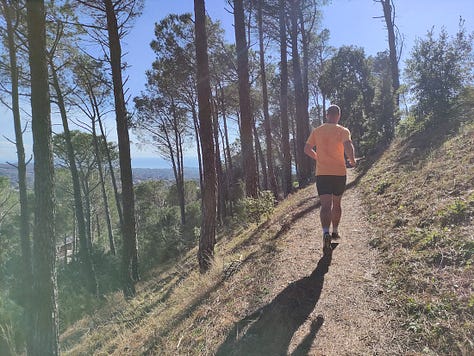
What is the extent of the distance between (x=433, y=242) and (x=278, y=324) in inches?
70.5

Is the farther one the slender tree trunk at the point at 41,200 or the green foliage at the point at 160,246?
the green foliage at the point at 160,246

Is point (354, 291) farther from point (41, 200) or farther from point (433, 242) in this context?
point (41, 200)

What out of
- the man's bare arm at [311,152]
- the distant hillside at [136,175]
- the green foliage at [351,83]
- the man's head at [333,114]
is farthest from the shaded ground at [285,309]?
the green foliage at [351,83]

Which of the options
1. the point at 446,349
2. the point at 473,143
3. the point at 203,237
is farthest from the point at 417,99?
the point at 446,349

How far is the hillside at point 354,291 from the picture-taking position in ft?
7.76

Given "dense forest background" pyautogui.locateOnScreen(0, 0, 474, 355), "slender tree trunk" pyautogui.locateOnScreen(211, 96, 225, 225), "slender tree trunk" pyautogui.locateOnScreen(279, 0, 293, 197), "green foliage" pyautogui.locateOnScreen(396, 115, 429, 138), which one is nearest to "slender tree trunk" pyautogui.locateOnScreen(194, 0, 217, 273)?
"dense forest background" pyautogui.locateOnScreen(0, 0, 474, 355)

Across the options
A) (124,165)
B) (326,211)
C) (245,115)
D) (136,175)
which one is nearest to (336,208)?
(326,211)

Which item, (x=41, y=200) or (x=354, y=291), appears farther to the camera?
(x=41, y=200)

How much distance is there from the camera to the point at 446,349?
6.66 feet

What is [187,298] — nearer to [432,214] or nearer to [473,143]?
[432,214]

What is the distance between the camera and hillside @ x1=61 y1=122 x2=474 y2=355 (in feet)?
7.76

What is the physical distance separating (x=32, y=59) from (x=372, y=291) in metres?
4.87

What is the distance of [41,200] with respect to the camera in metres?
4.19

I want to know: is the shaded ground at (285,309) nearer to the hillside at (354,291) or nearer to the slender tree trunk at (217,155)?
the hillside at (354,291)
